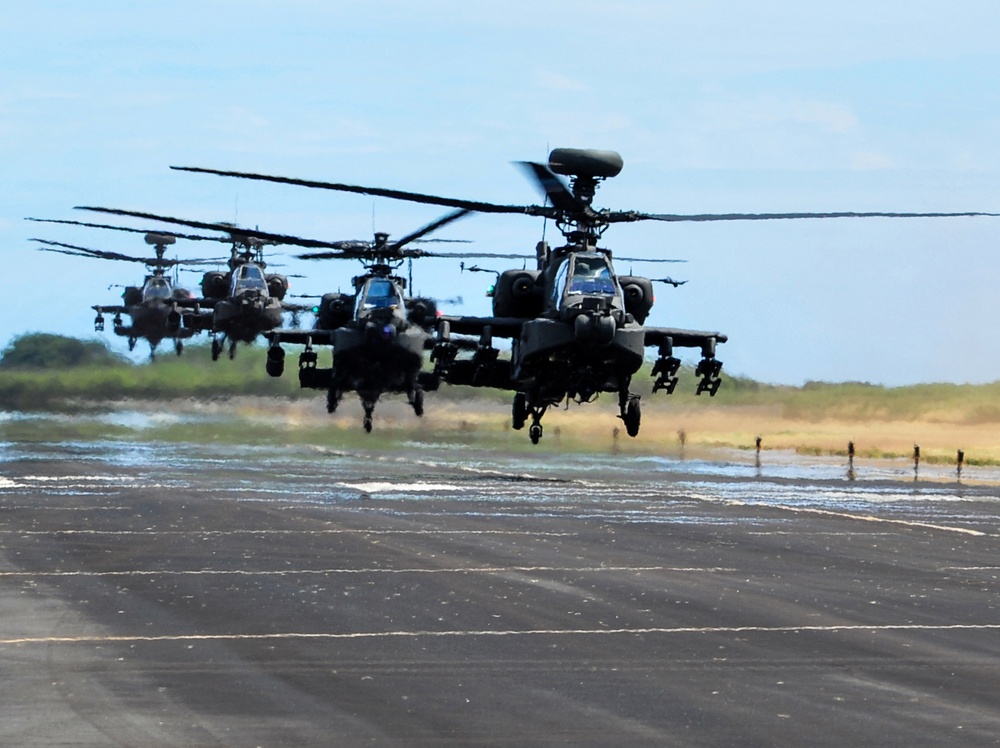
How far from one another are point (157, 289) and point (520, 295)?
3465 cm

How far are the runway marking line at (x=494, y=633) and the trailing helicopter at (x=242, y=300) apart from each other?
40349mm

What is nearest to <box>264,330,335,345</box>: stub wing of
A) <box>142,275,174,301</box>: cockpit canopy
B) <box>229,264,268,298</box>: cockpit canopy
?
<box>229,264,268,298</box>: cockpit canopy

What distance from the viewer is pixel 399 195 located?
34.8 meters

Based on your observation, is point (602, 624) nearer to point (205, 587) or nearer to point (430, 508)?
point (205, 587)

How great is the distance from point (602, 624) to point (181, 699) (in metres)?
5.82

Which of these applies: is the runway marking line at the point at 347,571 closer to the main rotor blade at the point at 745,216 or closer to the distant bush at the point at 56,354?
the main rotor blade at the point at 745,216

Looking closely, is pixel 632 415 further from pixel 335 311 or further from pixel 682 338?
pixel 335 311

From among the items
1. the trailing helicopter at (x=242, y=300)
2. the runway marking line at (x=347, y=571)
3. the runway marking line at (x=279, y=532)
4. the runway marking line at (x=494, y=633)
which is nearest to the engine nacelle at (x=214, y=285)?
the trailing helicopter at (x=242, y=300)

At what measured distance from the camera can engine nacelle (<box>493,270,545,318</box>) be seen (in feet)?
134

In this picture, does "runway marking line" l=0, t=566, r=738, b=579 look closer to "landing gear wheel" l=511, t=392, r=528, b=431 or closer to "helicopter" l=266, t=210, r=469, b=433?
"landing gear wheel" l=511, t=392, r=528, b=431

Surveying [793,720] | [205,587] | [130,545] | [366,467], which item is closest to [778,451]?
[366,467]

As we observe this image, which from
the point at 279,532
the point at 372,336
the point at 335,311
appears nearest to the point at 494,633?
the point at 279,532

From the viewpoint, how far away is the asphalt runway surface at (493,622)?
1250cm

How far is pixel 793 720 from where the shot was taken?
12.6 m
